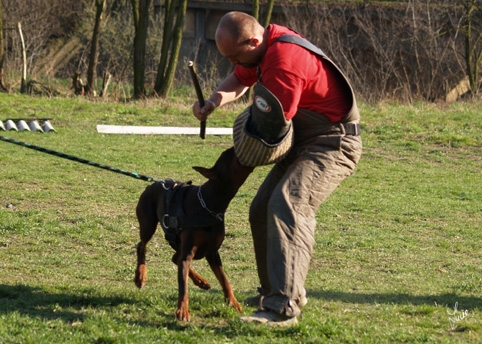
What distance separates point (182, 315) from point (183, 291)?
0.52ft

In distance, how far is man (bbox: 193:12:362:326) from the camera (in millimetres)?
4758

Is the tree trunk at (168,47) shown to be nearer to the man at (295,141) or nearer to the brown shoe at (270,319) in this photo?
the man at (295,141)

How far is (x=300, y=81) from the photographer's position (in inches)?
187

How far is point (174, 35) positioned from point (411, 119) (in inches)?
252

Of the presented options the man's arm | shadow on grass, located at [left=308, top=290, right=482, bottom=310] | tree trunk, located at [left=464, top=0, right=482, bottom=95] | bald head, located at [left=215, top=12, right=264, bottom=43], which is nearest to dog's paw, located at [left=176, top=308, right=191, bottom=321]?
the man's arm

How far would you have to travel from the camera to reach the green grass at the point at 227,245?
5051mm

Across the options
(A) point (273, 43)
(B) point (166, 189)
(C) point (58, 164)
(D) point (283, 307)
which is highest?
(A) point (273, 43)

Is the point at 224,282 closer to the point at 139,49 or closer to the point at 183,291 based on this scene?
the point at 183,291

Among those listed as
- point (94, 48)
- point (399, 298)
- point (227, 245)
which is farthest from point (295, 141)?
point (94, 48)

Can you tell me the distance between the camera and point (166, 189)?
5.77 metres

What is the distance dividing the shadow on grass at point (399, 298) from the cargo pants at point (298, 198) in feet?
4.19

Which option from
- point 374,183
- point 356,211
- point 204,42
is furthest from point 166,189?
point 204,42

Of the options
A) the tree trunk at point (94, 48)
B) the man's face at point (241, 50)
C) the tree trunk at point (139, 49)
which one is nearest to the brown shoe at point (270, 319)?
the man's face at point (241, 50)

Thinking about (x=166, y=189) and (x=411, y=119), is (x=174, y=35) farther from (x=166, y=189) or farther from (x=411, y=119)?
(x=166, y=189)
